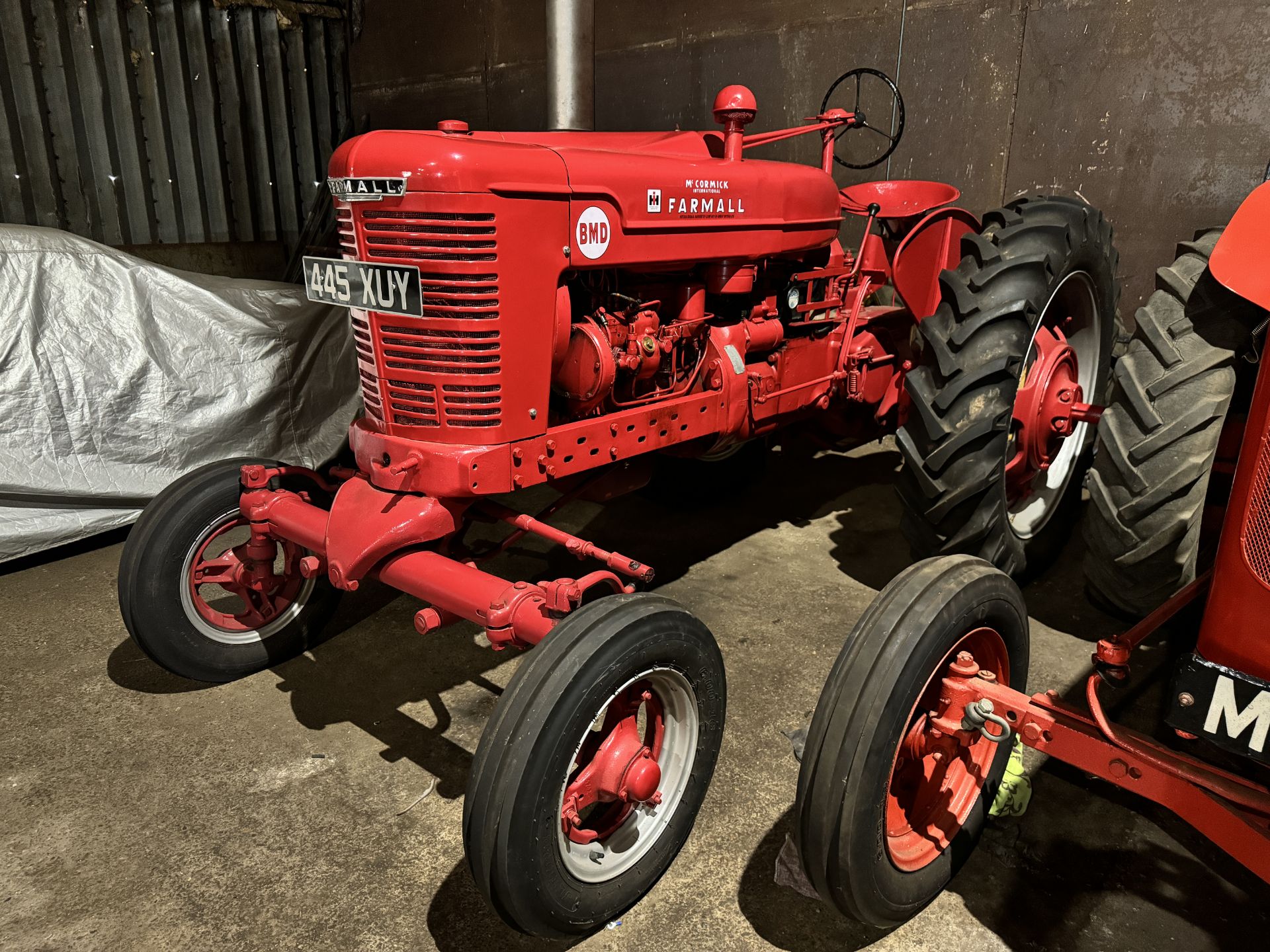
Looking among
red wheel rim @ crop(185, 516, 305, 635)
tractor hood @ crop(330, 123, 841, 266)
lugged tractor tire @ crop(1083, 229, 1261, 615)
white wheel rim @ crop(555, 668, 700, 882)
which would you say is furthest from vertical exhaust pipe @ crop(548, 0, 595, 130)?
white wheel rim @ crop(555, 668, 700, 882)

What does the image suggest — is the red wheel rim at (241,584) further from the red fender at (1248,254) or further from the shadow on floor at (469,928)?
the red fender at (1248,254)

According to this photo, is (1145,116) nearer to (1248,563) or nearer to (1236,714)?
(1248,563)

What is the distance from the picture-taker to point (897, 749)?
1.62 meters

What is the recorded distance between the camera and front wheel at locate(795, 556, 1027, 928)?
1554 mm

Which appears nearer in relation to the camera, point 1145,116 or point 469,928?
point 469,928

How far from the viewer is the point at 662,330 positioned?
2.69 meters

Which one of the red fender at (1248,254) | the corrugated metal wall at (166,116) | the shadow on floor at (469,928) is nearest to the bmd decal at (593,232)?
the red fender at (1248,254)

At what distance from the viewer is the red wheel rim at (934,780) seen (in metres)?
1.77

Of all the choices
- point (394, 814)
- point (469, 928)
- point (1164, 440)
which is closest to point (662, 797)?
point (469, 928)

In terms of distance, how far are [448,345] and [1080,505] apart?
282 cm

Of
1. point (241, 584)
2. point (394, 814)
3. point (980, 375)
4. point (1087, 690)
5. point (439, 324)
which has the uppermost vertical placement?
point (439, 324)

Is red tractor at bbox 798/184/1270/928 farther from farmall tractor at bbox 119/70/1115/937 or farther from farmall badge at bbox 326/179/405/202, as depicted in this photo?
farmall badge at bbox 326/179/405/202

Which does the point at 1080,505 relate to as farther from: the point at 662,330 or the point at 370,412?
the point at 370,412

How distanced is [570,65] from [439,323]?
2.11m
